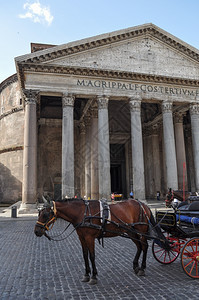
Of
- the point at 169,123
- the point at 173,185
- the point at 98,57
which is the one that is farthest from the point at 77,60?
the point at 173,185

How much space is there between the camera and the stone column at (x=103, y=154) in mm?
16562

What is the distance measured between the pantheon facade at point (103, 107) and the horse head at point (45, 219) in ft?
32.4

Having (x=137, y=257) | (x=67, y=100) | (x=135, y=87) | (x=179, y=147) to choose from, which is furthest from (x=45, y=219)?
(x=179, y=147)

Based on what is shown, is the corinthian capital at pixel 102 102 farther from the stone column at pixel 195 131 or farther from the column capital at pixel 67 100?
the stone column at pixel 195 131

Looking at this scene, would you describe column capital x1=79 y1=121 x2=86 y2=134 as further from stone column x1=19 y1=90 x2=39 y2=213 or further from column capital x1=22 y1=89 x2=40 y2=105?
column capital x1=22 y1=89 x2=40 y2=105

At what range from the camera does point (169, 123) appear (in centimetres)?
1853

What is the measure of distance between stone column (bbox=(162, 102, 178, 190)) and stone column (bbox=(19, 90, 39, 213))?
9.47 m

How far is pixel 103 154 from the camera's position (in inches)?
661

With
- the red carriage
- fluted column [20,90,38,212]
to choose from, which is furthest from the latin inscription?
the red carriage

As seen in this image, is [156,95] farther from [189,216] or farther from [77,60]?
[189,216]

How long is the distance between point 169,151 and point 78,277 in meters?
14.7

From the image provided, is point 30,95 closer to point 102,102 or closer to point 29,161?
point 29,161

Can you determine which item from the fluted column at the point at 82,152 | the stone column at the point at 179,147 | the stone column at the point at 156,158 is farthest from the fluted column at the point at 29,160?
the stone column at the point at 156,158

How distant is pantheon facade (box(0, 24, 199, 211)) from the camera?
1634cm
